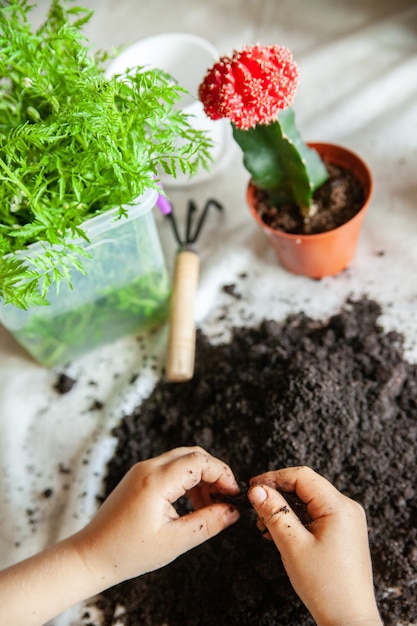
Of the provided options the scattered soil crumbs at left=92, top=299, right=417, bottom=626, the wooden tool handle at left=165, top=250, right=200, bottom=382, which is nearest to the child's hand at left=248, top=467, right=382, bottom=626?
the scattered soil crumbs at left=92, top=299, right=417, bottom=626

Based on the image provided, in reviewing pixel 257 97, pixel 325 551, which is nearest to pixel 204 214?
pixel 257 97

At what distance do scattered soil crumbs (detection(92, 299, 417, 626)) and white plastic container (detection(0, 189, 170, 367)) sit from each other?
0.49 ft

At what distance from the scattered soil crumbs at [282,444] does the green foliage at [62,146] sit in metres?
0.31

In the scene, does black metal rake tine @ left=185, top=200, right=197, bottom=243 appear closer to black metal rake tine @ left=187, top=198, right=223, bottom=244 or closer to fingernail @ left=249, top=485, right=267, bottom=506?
black metal rake tine @ left=187, top=198, right=223, bottom=244

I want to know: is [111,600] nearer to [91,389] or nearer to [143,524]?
[143,524]

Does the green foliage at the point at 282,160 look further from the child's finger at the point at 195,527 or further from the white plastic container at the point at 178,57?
the child's finger at the point at 195,527

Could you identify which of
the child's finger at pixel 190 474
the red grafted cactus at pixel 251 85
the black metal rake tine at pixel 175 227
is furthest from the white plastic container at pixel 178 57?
the child's finger at pixel 190 474

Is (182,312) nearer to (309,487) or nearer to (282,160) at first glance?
(282,160)

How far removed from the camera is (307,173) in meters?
0.91

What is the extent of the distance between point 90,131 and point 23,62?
0.17m

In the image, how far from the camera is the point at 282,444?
2.84ft

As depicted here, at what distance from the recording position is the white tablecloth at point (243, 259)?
1.00 meters

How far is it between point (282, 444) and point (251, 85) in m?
0.47

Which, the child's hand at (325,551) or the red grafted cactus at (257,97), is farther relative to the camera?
the red grafted cactus at (257,97)
